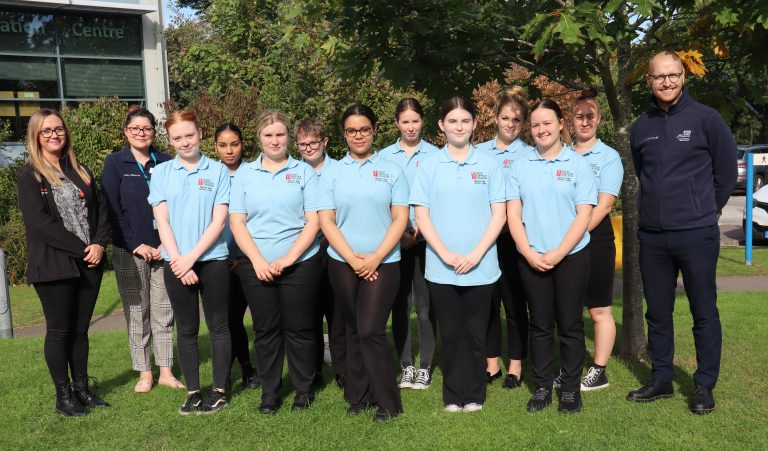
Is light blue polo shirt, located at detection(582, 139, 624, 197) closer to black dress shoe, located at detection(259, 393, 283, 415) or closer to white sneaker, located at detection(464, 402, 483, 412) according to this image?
white sneaker, located at detection(464, 402, 483, 412)

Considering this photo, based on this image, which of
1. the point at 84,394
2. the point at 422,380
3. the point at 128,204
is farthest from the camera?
the point at 422,380

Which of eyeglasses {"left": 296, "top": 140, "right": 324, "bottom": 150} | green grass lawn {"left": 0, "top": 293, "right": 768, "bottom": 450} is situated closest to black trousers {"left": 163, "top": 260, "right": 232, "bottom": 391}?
green grass lawn {"left": 0, "top": 293, "right": 768, "bottom": 450}

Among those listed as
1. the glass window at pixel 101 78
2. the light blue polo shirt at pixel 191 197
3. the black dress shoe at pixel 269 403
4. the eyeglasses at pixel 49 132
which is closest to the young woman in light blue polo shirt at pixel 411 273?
the black dress shoe at pixel 269 403

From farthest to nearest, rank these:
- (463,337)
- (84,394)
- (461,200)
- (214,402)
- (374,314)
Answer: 1. (84,394)
2. (214,402)
3. (463,337)
4. (374,314)
5. (461,200)

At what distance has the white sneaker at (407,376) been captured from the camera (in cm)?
552

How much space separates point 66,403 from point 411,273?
266 cm

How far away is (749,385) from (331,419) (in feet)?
10.1

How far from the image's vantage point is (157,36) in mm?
20031

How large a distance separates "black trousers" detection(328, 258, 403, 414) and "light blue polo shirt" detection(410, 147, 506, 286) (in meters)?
0.37

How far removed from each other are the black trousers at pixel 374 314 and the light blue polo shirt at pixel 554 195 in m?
0.97

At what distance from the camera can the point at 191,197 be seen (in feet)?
16.1

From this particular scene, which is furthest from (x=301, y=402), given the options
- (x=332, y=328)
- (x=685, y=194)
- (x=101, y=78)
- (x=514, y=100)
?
(x=101, y=78)

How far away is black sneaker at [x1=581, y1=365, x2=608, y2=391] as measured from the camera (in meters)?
5.31

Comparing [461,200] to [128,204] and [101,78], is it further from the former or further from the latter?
[101,78]
